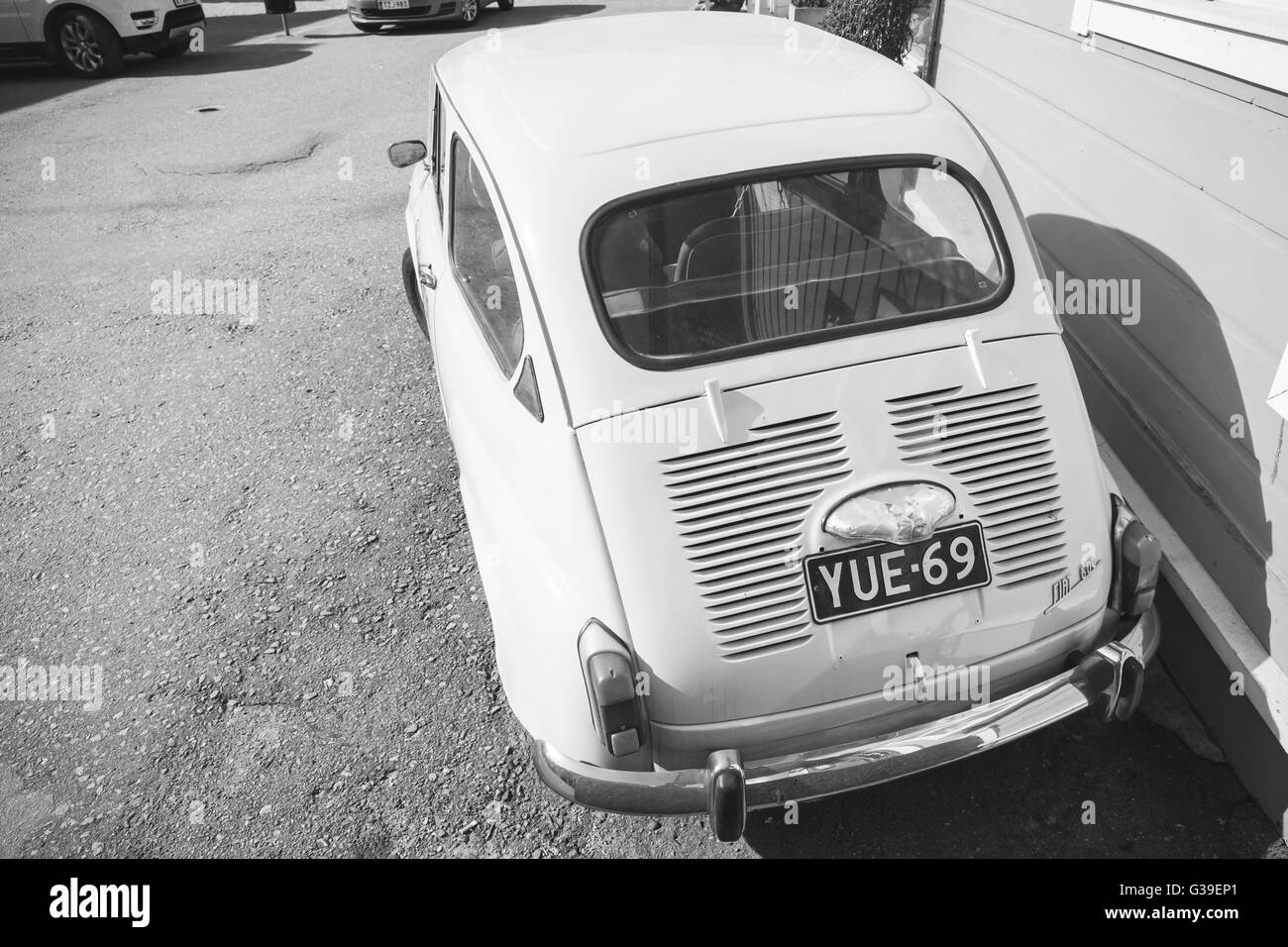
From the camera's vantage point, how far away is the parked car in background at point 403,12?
13.5 metres

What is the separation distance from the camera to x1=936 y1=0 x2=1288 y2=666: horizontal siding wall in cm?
292

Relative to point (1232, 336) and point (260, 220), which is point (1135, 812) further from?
point (260, 220)

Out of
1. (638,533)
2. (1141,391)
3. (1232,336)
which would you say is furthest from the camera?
(1141,391)

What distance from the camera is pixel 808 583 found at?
254cm

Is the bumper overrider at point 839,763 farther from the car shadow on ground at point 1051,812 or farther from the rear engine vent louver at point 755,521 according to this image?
the car shadow on ground at point 1051,812

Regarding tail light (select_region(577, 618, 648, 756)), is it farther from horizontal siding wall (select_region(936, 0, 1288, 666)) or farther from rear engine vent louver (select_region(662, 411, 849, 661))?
horizontal siding wall (select_region(936, 0, 1288, 666))

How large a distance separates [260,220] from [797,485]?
6123 mm

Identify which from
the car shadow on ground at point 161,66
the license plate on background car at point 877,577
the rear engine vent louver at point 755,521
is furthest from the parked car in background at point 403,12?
the license plate on background car at point 877,577

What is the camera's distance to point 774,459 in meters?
2.60

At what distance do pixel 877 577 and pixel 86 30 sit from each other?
1314 cm

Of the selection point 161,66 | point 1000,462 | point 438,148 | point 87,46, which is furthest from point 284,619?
point 161,66

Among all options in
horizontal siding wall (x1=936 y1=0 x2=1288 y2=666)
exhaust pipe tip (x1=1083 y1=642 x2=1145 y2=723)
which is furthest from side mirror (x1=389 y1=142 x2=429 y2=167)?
exhaust pipe tip (x1=1083 y1=642 x2=1145 y2=723)
